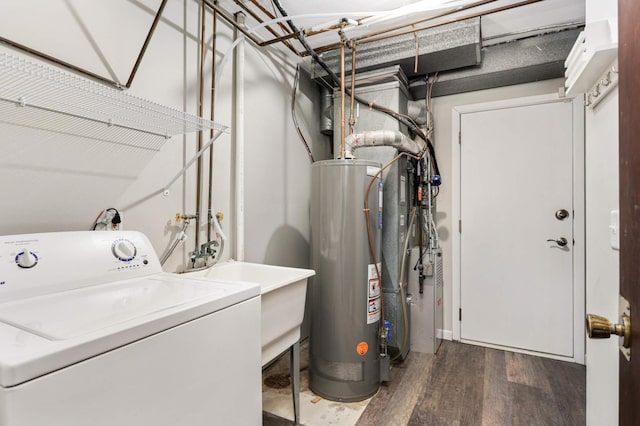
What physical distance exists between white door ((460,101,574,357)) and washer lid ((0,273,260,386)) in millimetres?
2387

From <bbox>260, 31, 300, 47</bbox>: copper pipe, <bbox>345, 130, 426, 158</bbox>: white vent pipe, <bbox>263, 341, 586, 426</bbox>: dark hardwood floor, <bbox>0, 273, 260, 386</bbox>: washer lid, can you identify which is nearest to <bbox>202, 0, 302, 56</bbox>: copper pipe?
<bbox>260, 31, 300, 47</bbox>: copper pipe

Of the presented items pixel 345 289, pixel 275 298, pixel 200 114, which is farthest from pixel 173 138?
pixel 345 289

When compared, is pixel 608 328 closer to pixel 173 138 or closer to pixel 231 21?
pixel 173 138

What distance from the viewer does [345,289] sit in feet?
6.68

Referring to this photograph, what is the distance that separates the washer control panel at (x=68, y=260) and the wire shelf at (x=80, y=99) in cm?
43

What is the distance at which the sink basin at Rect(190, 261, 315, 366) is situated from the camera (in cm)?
145

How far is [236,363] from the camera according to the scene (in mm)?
1039

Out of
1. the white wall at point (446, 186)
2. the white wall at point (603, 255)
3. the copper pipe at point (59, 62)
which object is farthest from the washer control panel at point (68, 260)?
the white wall at point (446, 186)

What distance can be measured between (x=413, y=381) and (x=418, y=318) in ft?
1.90

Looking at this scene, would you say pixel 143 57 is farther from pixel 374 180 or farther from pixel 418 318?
pixel 418 318

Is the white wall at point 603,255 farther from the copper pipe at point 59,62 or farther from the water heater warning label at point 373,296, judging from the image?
the copper pipe at point 59,62

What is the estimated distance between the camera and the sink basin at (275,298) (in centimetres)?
145

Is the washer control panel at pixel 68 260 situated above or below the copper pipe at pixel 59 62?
below

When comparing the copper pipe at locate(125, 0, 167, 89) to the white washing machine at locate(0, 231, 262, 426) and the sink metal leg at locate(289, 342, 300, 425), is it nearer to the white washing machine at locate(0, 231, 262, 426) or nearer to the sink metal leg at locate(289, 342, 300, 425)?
the white washing machine at locate(0, 231, 262, 426)
